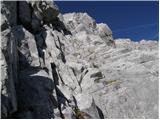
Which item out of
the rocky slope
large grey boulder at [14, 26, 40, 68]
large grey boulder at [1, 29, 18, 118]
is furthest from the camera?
large grey boulder at [14, 26, 40, 68]

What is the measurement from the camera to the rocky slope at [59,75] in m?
32.8

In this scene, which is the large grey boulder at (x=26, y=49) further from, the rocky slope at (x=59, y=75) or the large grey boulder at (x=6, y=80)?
the large grey boulder at (x=6, y=80)

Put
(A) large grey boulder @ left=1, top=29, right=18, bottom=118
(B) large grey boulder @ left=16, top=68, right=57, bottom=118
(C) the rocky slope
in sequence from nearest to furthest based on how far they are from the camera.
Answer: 1. (A) large grey boulder @ left=1, top=29, right=18, bottom=118
2. (C) the rocky slope
3. (B) large grey boulder @ left=16, top=68, right=57, bottom=118

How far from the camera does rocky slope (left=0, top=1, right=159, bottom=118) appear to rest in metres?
32.8

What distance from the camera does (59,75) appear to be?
45.3 meters

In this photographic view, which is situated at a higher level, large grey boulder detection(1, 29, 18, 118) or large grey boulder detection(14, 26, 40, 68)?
large grey boulder detection(14, 26, 40, 68)

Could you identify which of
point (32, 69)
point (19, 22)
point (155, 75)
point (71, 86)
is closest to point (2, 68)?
point (32, 69)

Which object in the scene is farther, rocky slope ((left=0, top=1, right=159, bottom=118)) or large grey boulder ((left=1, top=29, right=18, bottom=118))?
rocky slope ((left=0, top=1, right=159, bottom=118))

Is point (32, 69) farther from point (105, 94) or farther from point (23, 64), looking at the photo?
point (105, 94)

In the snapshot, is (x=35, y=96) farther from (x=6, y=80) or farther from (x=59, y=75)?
(x=59, y=75)

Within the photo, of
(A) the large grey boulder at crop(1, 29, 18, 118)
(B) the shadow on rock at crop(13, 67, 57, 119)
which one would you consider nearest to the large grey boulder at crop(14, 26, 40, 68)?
(B) the shadow on rock at crop(13, 67, 57, 119)

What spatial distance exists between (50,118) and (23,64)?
9.58 meters

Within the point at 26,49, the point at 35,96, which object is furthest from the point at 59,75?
the point at 35,96

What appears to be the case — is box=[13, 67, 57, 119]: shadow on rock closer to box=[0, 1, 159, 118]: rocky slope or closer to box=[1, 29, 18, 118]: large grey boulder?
box=[0, 1, 159, 118]: rocky slope
